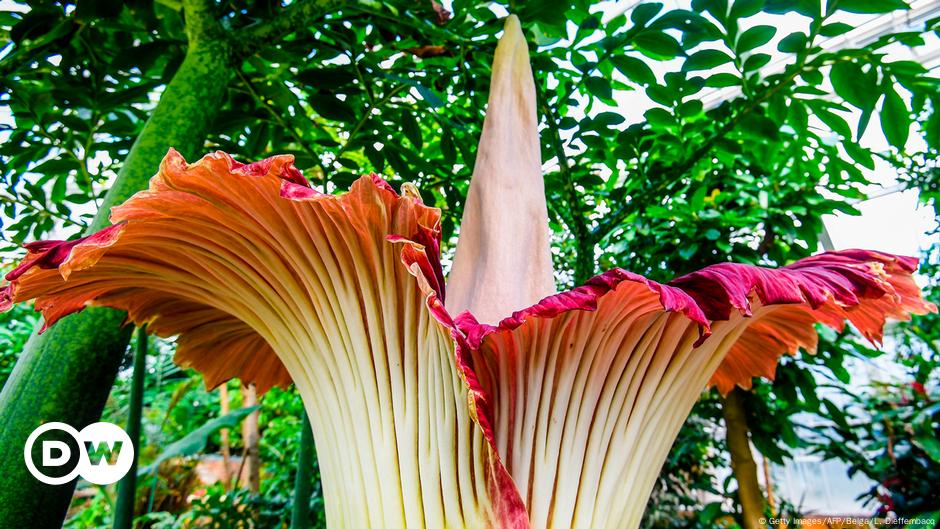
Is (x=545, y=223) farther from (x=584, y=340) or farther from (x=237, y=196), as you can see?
(x=237, y=196)

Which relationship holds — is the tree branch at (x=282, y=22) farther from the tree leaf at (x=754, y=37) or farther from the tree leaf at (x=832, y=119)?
the tree leaf at (x=832, y=119)

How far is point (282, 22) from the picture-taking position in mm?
706

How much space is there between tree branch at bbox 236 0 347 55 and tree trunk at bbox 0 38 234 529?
15cm

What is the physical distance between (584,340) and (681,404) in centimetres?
14

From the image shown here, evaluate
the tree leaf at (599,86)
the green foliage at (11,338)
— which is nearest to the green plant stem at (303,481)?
the tree leaf at (599,86)

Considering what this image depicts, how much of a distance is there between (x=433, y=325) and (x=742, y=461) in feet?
5.44

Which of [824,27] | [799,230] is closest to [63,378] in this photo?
[824,27]

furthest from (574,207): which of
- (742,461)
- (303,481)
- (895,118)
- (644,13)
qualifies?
(742,461)

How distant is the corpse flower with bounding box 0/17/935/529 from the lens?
326 mm

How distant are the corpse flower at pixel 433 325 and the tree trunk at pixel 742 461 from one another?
137 cm

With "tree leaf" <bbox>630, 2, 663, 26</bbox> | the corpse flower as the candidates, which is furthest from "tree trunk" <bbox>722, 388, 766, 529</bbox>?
→ the corpse flower

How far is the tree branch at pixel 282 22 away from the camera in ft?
2.29

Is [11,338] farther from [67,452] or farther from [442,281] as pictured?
[442,281]

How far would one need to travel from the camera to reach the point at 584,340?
372 mm
